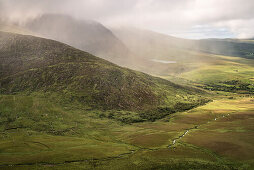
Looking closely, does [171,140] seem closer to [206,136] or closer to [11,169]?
[206,136]

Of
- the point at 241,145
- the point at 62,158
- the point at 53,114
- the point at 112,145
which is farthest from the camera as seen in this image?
the point at 53,114

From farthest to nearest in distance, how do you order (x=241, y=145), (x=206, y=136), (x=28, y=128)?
(x=28, y=128)
(x=206, y=136)
(x=241, y=145)

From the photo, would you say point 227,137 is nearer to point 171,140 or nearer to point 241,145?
point 241,145

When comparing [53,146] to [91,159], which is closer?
[91,159]

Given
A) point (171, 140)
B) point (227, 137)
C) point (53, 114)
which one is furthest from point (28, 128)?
point (227, 137)

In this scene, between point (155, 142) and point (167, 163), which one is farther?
A: point (155, 142)

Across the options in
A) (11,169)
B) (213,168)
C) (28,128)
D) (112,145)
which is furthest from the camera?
(28,128)

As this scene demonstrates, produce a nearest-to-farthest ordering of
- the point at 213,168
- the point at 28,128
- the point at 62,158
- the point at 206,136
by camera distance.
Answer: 1. the point at 213,168
2. the point at 62,158
3. the point at 206,136
4. the point at 28,128

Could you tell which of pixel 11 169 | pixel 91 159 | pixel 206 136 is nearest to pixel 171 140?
pixel 206 136
